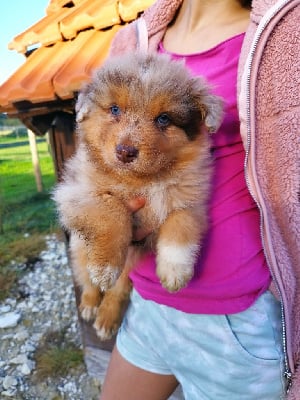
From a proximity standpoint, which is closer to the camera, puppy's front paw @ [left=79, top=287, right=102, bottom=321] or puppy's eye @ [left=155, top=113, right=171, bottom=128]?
puppy's eye @ [left=155, top=113, right=171, bottom=128]

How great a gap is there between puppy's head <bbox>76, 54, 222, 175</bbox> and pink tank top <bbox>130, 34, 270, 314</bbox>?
15 cm

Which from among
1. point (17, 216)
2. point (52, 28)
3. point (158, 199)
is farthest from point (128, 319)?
point (17, 216)

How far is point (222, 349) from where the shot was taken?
1678 millimetres

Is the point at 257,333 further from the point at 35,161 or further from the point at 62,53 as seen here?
the point at 35,161

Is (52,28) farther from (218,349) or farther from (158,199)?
(218,349)

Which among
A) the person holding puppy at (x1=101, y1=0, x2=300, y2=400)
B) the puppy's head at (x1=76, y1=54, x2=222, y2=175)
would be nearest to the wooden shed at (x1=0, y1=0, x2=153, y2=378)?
the puppy's head at (x1=76, y1=54, x2=222, y2=175)

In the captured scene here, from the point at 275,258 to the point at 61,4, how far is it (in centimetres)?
353

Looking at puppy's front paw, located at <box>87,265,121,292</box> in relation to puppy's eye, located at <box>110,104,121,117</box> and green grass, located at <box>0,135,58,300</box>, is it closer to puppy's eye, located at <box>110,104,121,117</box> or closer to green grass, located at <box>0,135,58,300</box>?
puppy's eye, located at <box>110,104,121,117</box>

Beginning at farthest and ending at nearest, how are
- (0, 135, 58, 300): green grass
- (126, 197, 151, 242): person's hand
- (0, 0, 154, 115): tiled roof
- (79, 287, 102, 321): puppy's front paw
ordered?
1. (0, 135, 58, 300): green grass
2. (0, 0, 154, 115): tiled roof
3. (79, 287, 102, 321): puppy's front paw
4. (126, 197, 151, 242): person's hand

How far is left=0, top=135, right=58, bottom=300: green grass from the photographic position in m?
6.61

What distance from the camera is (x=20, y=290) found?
574 centimetres

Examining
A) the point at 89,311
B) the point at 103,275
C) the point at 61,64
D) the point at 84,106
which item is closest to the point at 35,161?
the point at 61,64

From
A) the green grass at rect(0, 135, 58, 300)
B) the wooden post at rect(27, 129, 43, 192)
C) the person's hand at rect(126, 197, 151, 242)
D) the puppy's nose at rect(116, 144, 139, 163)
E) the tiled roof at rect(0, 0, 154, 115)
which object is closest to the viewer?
the puppy's nose at rect(116, 144, 139, 163)

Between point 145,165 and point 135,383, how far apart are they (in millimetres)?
1047
